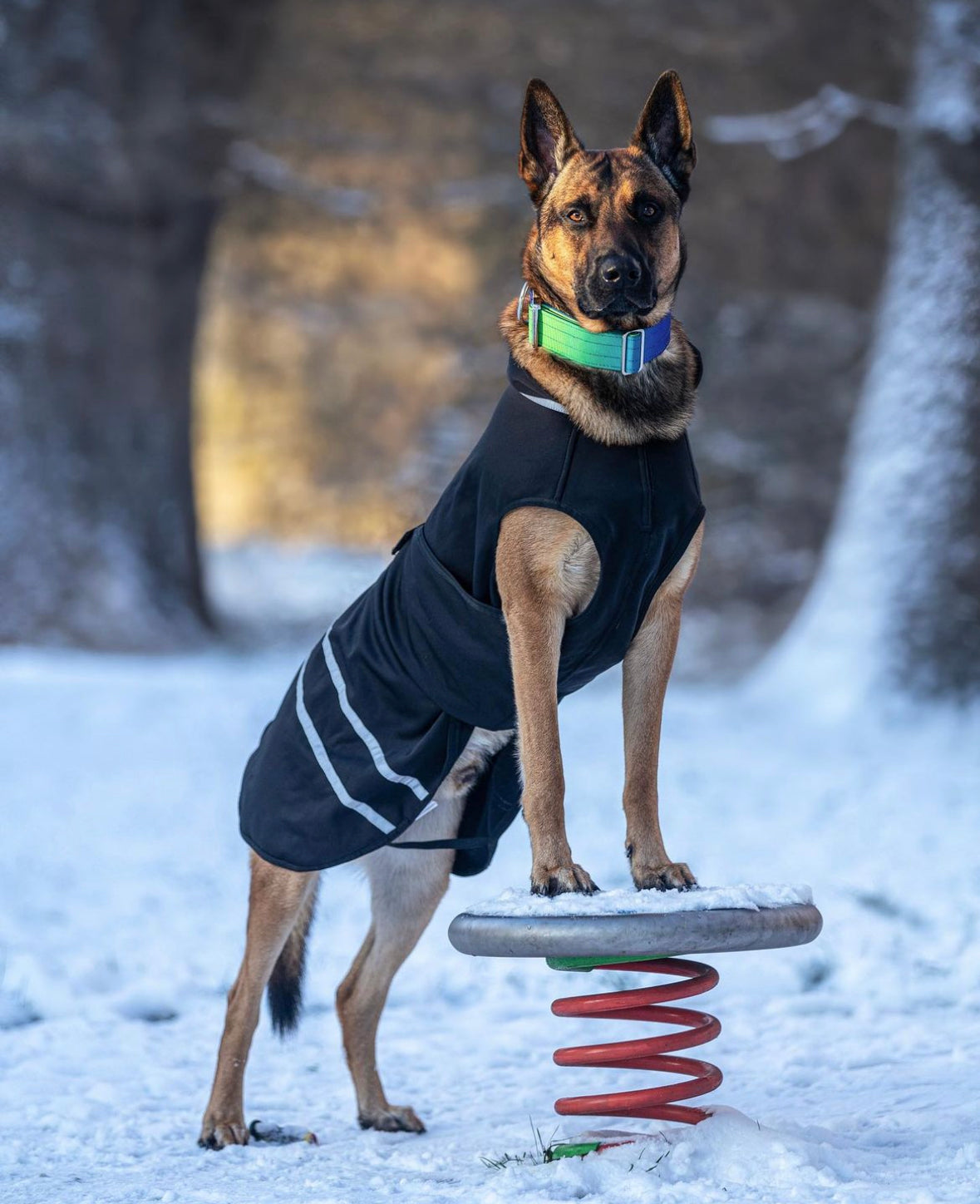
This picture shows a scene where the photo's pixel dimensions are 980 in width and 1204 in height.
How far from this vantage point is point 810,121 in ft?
35.6

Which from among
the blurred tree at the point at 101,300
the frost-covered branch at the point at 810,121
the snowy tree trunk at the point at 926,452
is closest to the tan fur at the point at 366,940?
the snowy tree trunk at the point at 926,452

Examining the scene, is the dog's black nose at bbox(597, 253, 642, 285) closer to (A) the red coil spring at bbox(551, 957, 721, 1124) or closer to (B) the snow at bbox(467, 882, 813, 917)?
(B) the snow at bbox(467, 882, 813, 917)

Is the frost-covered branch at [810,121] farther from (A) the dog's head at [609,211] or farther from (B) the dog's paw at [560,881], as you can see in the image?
(B) the dog's paw at [560,881]

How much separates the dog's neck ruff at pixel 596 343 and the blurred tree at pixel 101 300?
828 cm

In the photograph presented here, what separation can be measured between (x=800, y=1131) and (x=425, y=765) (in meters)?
1.26

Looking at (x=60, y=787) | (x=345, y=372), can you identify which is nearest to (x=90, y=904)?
(x=60, y=787)

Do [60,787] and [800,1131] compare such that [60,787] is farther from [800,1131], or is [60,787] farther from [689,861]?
[800,1131]

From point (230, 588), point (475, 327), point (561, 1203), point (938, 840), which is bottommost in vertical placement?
point (561, 1203)

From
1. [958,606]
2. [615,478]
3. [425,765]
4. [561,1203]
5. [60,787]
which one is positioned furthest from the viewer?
[958,606]

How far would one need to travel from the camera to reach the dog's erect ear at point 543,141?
358cm

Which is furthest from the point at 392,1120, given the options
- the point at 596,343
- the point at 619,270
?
the point at 619,270

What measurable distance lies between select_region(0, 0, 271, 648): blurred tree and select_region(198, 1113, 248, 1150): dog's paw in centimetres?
760

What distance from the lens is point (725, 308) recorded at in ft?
54.2

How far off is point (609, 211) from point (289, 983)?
2.39 metres
